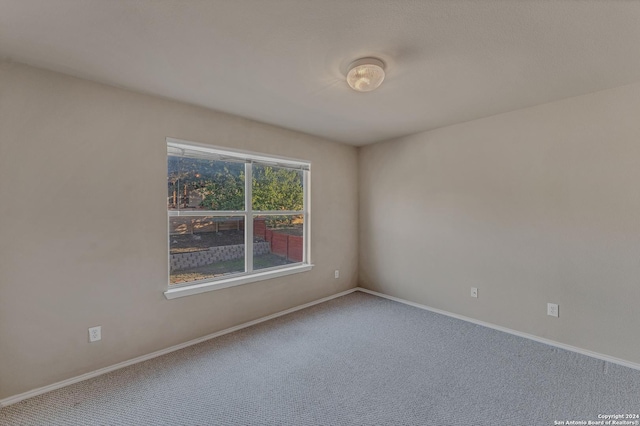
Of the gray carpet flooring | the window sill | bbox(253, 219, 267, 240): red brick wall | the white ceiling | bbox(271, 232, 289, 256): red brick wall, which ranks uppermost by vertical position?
the white ceiling

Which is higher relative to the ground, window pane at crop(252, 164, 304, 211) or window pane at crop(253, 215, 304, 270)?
window pane at crop(252, 164, 304, 211)

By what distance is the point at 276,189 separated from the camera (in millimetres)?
3477

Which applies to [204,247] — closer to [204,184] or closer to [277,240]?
[204,184]

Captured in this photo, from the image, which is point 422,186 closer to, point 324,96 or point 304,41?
point 324,96

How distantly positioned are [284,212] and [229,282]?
1.10 metres

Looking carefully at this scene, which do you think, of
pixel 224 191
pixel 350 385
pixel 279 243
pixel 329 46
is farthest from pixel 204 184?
pixel 350 385

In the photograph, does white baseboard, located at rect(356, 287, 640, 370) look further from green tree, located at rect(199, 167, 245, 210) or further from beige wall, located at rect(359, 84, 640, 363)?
green tree, located at rect(199, 167, 245, 210)

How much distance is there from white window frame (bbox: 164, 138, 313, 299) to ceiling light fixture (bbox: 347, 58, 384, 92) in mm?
1542

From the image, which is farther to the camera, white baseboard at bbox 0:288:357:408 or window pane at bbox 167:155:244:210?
window pane at bbox 167:155:244:210

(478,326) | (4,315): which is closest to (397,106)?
(478,326)

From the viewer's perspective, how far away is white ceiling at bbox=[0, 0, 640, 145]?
139 centimetres

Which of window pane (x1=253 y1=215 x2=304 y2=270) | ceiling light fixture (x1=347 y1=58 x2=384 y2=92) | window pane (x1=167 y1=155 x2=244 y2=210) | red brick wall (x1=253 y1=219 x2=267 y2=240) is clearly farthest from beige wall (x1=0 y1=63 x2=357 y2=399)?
ceiling light fixture (x1=347 y1=58 x2=384 y2=92)

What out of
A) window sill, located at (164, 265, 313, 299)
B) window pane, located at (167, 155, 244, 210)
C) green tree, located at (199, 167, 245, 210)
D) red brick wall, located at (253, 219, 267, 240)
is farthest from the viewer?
red brick wall, located at (253, 219, 267, 240)

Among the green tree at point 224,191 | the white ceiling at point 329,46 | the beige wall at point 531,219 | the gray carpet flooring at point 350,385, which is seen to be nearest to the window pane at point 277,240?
the green tree at point 224,191
